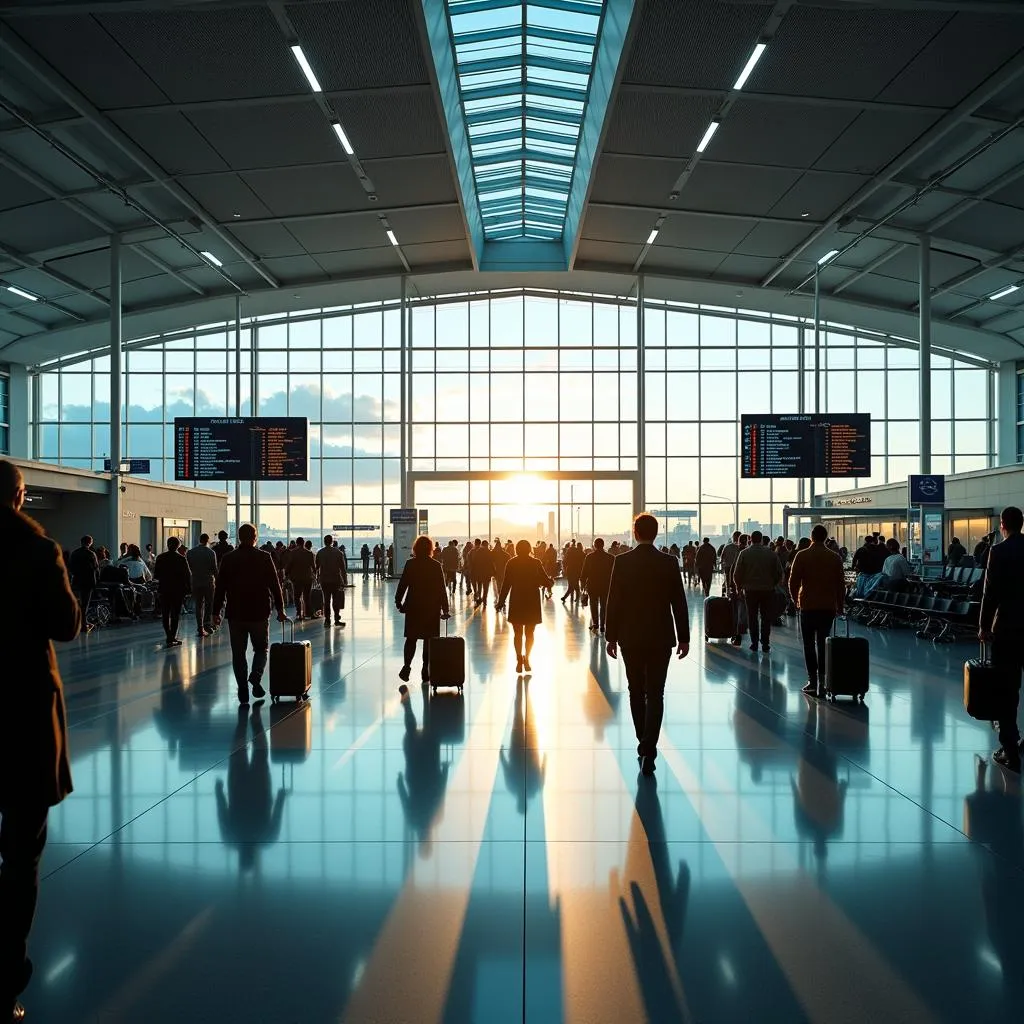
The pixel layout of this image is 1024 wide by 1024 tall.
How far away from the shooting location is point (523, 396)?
1636 inches

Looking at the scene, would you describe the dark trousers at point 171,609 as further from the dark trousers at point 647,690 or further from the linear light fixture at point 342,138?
the linear light fixture at point 342,138

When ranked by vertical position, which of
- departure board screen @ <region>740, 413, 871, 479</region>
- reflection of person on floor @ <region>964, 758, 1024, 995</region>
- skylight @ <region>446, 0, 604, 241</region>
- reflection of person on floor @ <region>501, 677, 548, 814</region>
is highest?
skylight @ <region>446, 0, 604, 241</region>

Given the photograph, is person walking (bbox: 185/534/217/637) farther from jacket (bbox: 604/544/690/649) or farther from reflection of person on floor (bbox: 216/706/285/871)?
jacket (bbox: 604/544/690/649)

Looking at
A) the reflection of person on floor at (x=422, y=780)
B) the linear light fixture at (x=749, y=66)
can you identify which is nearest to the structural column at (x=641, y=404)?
the linear light fixture at (x=749, y=66)

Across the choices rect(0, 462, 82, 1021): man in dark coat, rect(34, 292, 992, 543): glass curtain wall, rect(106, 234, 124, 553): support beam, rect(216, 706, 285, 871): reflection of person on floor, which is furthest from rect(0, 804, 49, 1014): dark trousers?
rect(34, 292, 992, 543): glass curtain wall

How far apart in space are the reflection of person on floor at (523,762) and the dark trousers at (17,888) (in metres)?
2.95

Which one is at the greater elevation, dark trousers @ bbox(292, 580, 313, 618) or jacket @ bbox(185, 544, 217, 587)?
jacket @ bbox(185, 544, 217, 587)

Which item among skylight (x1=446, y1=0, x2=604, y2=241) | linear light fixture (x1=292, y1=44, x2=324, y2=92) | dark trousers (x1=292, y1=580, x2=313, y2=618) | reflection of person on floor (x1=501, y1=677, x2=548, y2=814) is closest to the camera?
reflection of person on floor (x1=501, y1=677, x2=548, y2=814)

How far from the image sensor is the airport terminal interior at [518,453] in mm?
3953

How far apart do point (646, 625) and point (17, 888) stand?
14.6 ft

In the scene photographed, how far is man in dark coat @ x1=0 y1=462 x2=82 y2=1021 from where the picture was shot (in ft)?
10.7

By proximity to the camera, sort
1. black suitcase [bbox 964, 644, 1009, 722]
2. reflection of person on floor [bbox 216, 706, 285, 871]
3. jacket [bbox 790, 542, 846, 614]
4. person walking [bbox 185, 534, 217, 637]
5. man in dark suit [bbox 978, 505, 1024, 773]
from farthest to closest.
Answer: person walking [bbox 185, 534, 217, 637] → jacket [bbox 790, 542, 846, 614] → black suitcase [bbox 964, 644, 1009, 722] → man in dark suit [bbox 978, 505, 1024, 773] → reflection of person on floor [bbox 216, 706, 285, 871]

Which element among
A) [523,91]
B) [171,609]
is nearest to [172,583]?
[171,609]

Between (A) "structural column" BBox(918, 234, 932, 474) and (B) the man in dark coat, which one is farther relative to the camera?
(A) "structural column" BBox(918, 234, 932, 474)
